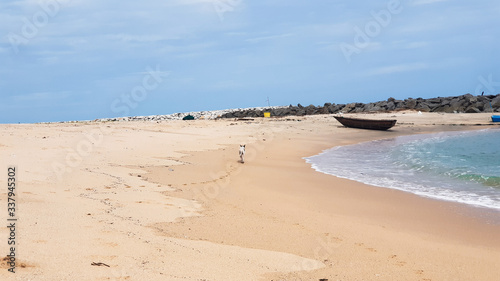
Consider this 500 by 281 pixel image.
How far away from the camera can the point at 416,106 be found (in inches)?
1975

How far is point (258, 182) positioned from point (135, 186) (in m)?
3.42

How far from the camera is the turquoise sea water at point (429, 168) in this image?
35.1ft

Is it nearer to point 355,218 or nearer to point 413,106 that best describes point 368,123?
point 413,106

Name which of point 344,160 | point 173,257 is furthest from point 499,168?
point 173,257

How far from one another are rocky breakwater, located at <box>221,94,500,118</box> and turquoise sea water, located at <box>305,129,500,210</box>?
26271 millimetres

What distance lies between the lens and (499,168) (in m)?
14.4

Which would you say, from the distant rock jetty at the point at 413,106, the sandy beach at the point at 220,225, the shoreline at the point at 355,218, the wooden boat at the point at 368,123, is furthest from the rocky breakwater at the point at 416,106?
the shoreline at the point at 355,218

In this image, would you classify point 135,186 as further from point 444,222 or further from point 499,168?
point 499,168

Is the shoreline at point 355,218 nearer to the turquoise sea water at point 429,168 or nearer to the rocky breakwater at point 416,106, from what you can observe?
the turquoise sea water at point 429,168

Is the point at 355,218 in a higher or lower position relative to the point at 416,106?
lower

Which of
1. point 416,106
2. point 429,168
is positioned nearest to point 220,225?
point 429,168

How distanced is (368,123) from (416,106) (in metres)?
19.7

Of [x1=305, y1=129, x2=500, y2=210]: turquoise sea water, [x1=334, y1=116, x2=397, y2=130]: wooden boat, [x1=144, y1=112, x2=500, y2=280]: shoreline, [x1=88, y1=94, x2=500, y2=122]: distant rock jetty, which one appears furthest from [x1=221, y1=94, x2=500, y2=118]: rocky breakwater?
[x1=144, y1=112, x2=500, y2=280]: shoreline

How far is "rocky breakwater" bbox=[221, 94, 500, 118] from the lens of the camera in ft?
153
